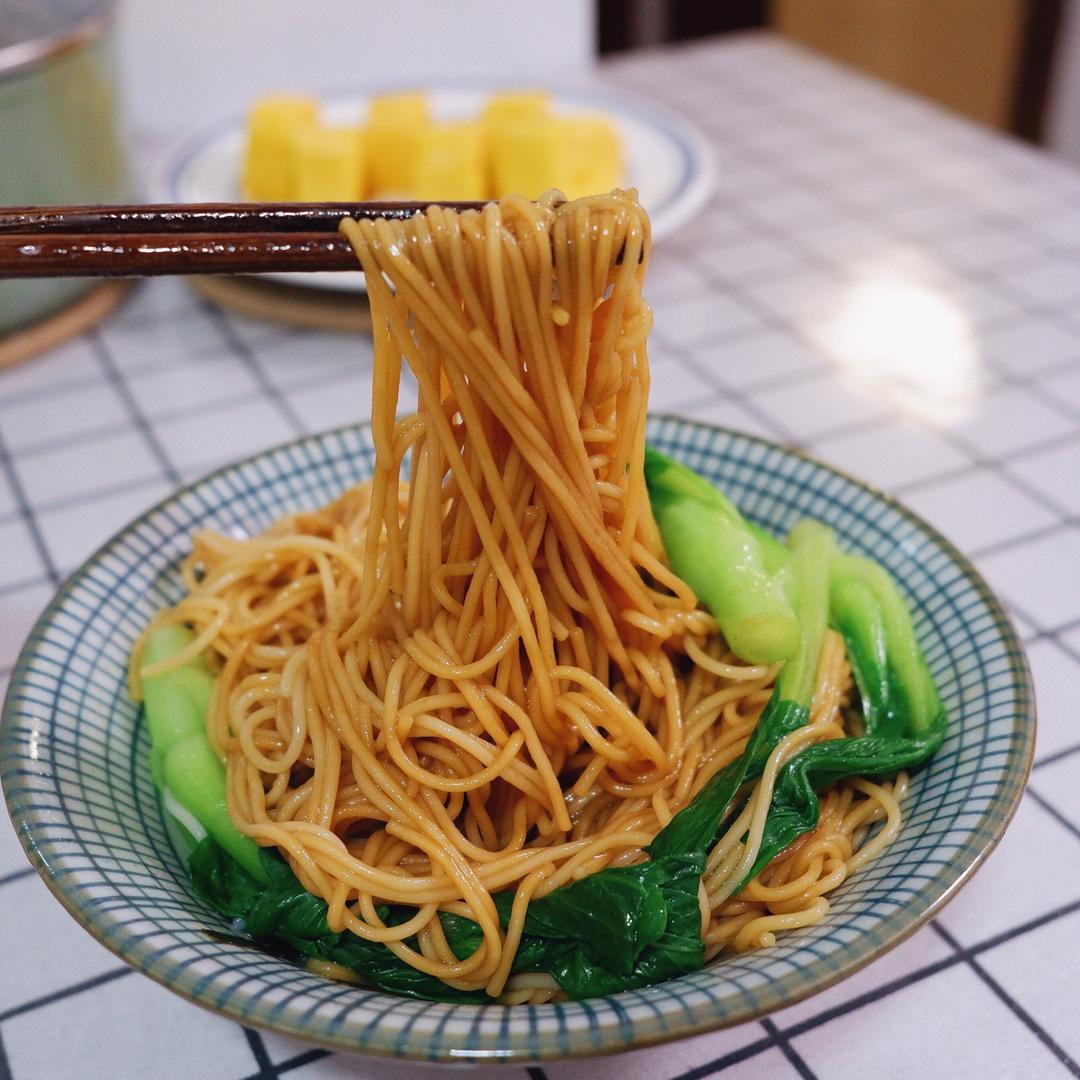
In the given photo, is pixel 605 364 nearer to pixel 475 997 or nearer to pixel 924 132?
pixel 475 997

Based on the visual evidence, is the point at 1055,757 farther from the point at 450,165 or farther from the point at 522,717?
the point at 450,165

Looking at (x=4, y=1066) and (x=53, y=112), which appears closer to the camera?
(x=4, y=1066)

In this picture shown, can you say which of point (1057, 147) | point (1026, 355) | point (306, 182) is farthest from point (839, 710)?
point (1057, 147)

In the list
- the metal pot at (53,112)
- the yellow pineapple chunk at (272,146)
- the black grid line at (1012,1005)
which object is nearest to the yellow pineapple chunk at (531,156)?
the yellow pineapple chunk at (272,146)

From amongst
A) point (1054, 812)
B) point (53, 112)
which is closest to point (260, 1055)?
point (1054, 812)

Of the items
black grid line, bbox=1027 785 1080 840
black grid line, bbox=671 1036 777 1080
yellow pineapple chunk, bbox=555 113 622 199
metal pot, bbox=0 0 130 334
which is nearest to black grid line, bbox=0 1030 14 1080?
black grid line, bbox=671 1036 777 1080

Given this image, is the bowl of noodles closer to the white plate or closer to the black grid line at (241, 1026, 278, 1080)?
the black grid line at (241, 1026, 278, 1080)
